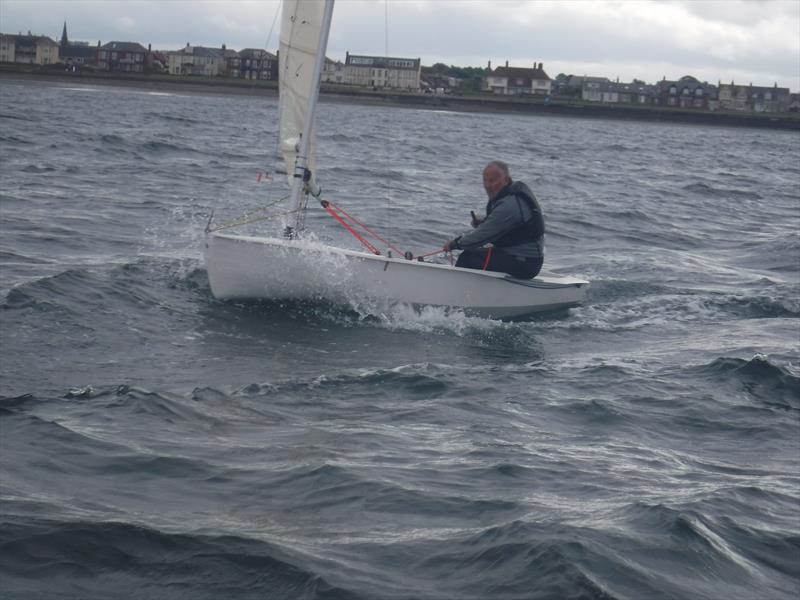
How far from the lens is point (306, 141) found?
9.59 m

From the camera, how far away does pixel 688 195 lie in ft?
80.7

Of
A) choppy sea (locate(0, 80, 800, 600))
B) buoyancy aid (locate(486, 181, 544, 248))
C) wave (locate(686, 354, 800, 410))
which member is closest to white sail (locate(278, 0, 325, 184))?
choppy sea (locate(0, 80, 800, 600))

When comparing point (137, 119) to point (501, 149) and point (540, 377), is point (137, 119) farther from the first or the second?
point (540, 377)

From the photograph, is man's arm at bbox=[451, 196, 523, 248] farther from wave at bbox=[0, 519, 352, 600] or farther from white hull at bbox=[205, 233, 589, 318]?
wave at bbox=[0, 519, 352, 600]

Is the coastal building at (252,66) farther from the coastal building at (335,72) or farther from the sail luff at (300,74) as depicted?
the sail luff at (300,74)

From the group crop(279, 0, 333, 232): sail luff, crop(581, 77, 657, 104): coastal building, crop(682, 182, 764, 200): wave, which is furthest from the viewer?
crop(581, 77, 657, 104): coastal building

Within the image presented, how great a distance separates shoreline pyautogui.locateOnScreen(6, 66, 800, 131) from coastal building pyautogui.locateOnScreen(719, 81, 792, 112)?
38705mm

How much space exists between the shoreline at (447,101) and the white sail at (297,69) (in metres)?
74.9

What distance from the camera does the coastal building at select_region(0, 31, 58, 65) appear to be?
122 meters

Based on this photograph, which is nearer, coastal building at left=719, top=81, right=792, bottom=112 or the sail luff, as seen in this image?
the sail luff

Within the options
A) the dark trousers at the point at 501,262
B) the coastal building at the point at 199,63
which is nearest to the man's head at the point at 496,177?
the dark trousers at the point at 501,262

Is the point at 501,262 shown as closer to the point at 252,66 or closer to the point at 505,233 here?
the point at 505,233

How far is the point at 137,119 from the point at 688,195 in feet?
72.7

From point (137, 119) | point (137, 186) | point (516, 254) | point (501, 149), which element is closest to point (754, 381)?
point (516, 254)
